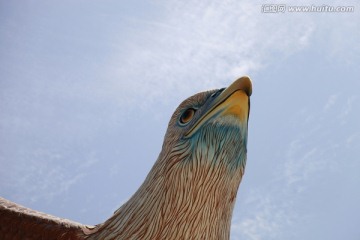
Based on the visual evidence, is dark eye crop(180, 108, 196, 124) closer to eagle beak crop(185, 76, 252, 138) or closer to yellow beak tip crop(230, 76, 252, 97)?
eagle beak crop(185, 76, 252, 138)

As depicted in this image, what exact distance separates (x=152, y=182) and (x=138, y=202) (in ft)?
0.65

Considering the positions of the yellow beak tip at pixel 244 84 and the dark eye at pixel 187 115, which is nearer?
the yellow beak tip at pixel 244 84

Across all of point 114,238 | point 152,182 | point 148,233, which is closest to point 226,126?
point 152,182

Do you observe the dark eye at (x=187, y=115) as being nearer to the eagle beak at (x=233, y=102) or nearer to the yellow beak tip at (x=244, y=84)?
the eagle beak at (x=233, y=102)

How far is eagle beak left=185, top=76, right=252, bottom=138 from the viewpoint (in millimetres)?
3602

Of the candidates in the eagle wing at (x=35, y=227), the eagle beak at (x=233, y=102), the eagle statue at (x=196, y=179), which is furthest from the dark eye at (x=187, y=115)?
the eagle wing at (x=35, y=227)

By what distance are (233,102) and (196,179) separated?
2.19 feet

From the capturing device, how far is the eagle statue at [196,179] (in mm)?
3496

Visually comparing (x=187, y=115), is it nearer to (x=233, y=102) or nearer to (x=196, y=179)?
(x=233, y=102)

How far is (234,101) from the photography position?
3.60m

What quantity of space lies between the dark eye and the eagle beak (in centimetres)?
19

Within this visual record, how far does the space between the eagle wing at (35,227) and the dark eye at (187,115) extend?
127cm

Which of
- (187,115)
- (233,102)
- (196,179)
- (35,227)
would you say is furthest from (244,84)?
(35,227)

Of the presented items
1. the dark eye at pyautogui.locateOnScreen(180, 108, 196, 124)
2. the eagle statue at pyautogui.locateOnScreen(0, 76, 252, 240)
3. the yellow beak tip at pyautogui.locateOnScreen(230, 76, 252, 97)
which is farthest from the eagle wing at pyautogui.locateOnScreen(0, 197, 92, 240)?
the yellow beak tip at pyautogui.locateOnScreen(230, 76, 252, 97)
